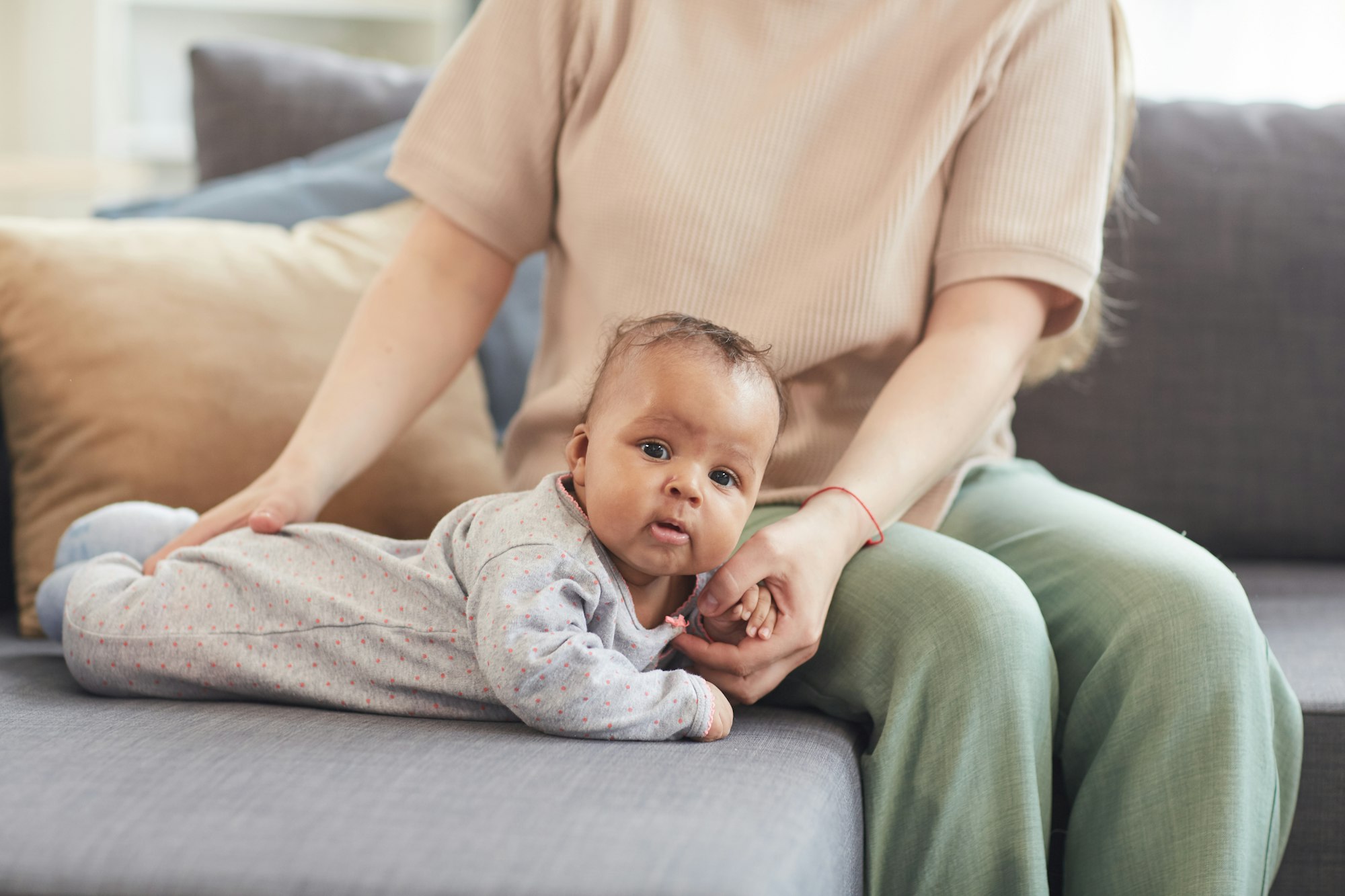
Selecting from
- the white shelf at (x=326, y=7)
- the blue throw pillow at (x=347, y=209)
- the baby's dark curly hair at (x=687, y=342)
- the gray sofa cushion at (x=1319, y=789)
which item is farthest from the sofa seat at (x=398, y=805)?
the white shelf at (x=326, y=7)

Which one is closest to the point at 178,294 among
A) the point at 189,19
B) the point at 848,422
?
the point at 848,422

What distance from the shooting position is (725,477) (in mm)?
810

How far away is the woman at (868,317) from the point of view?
0.81m

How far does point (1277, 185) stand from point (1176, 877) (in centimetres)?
101

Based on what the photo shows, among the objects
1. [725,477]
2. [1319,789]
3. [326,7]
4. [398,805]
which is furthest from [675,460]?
[326,7]

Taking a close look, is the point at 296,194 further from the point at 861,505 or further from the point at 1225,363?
the point at 1225,363

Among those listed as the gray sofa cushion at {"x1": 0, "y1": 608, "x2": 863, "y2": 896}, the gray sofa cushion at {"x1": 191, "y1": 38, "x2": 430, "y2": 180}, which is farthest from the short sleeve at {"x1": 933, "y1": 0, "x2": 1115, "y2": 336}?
the gray sofa cushion at {"x1": 191, "y1": 38, "x2": 430, "y2": 180}

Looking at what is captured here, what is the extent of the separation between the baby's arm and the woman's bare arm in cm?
28

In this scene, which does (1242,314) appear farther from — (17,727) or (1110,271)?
(17,727)

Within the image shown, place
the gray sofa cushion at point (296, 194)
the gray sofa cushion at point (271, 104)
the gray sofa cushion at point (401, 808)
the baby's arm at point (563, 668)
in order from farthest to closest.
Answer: the gray sofa cushion at point (271, 104) → the gray sofa cushion at point (296, 194) → the baby's arm at point (563, 668) → the gray sofa cushion at point (401, 808)

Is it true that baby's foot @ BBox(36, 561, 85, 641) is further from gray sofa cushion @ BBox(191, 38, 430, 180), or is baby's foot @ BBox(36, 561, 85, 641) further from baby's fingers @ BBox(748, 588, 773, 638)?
gray sofa cushion @ BBox(191, 38, 430, 180)

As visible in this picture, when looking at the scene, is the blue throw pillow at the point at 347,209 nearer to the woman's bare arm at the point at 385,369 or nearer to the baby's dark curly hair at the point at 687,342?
the woman's bare arm at the point at 385,369

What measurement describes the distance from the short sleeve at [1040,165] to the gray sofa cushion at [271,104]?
84 centimetres

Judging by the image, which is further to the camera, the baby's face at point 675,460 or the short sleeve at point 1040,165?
the short sleeve at point 1040,165
